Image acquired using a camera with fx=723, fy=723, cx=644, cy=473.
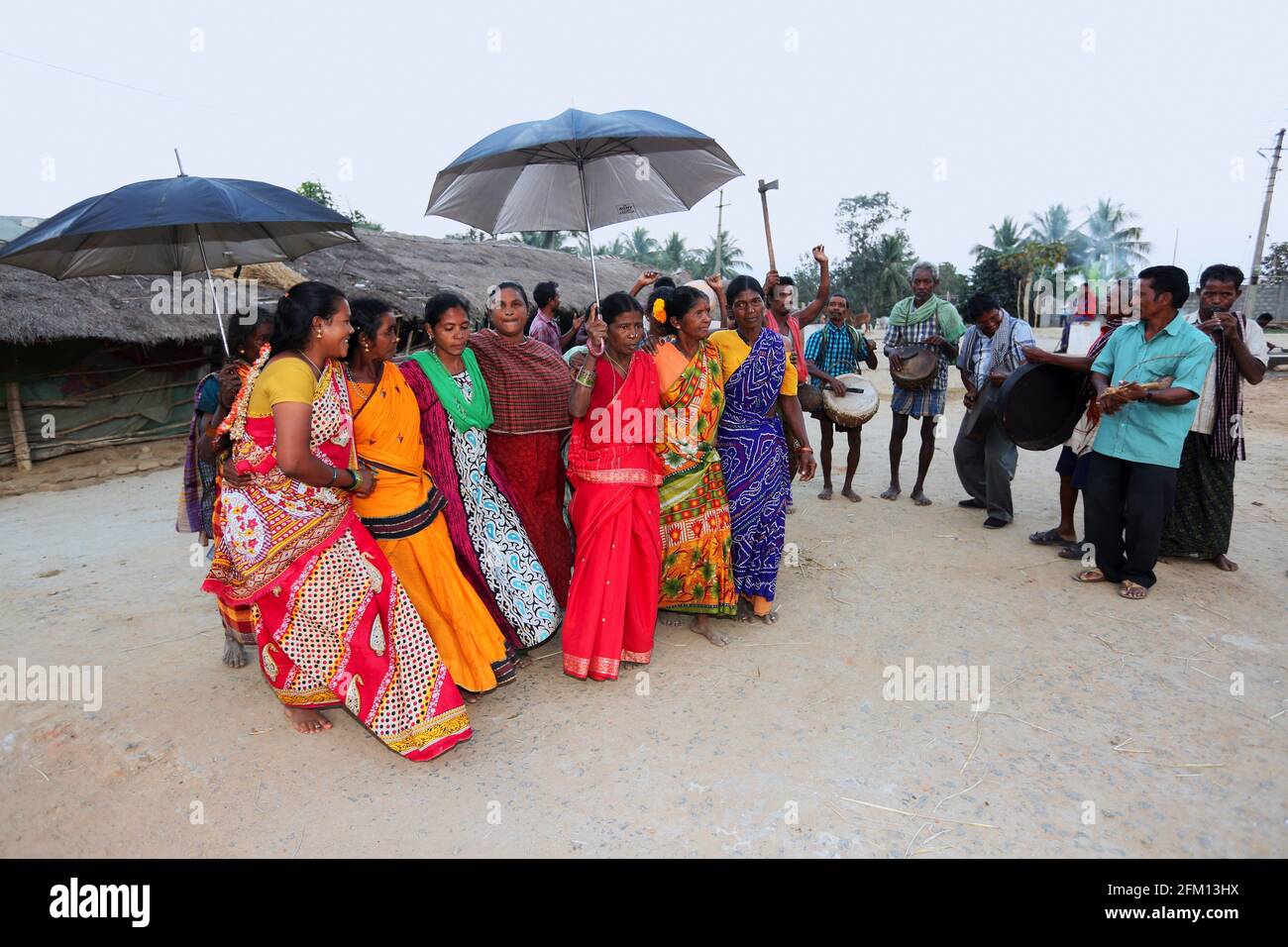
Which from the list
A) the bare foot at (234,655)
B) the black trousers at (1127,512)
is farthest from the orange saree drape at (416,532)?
the black trousers at (1127,512)

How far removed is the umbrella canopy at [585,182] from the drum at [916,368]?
239cm

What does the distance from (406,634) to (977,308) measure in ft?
16.0

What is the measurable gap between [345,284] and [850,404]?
30.4ft

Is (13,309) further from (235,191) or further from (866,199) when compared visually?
(866,199)

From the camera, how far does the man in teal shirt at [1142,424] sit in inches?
159

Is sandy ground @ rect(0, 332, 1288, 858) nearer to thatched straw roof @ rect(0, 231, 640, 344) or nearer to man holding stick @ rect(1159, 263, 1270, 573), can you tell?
man holding stick @ rect(1159, 263, 1270, 573)

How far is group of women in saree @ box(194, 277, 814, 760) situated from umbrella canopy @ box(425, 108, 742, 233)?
94 centimetres

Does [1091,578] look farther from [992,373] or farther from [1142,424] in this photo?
[992,373]

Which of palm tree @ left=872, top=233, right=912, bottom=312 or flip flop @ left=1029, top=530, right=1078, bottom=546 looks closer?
flip flop @ left=1029, top=530, right=1078, bottom=546

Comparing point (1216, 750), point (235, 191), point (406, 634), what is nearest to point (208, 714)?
point (406, 634)

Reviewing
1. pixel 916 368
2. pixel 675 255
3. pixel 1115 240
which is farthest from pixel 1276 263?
pixel 916 368

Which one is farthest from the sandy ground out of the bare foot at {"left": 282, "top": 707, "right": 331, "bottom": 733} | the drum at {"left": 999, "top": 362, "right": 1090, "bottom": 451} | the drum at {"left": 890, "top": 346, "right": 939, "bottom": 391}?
the drum at {"left": 890, "top": 346, "right": 939, "bottom": 391}

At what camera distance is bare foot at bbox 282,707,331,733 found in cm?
308

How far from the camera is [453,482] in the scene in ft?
11.0
